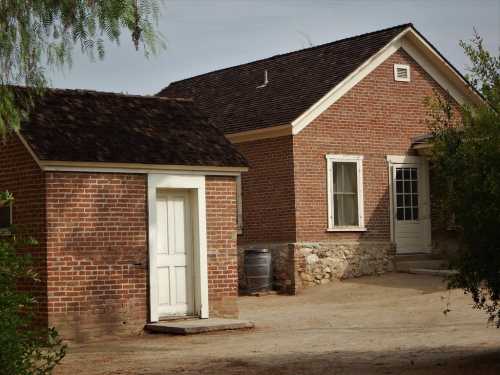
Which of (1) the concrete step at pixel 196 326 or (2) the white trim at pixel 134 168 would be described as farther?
(1) the concrete step at pixel 196 326

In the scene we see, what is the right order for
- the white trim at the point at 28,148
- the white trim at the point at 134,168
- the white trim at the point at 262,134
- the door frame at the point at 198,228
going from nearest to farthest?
the white trim at the point at 28,148, the white trim at the point at 134,168, the door frame at the point at 198,228, the white trim at the point at 262,134

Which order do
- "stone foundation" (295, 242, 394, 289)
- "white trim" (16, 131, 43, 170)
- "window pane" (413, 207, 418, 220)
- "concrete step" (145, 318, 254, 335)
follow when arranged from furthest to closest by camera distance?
"window pane" (413, 207, 418, 220), "stone foundation" (295, 242, 394, 289), "concrete step" (145, 318, 254, 335), "white trim" (16, 131, 43, 170)

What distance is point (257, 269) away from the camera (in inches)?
914

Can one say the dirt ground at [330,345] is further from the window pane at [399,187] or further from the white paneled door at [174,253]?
the window pane at [399,187]

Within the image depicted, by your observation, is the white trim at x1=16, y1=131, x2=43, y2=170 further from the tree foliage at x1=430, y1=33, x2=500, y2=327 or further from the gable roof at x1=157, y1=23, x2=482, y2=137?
the gable roof at x1=157, y1=23, x2=482, y2=137

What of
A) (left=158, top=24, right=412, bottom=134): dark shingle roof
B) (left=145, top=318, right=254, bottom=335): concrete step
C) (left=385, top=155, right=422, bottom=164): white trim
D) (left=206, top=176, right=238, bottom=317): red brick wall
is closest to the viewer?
(left=145, top=318, right=254, bottom=335): concrete step

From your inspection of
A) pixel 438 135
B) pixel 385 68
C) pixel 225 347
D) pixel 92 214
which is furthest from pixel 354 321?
pixel 385 68

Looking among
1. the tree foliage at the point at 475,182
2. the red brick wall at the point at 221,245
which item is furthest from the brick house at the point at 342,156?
the tree foliage at the point at 475,182

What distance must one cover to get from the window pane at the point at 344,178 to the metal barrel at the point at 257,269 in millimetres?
2652

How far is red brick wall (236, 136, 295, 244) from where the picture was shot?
2381cm

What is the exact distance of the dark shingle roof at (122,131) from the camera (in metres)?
15.7

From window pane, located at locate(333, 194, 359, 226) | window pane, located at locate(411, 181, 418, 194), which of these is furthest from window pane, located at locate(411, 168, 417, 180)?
window pane, located at locate(333, 194, 359, 226)

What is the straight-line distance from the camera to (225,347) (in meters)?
14.4

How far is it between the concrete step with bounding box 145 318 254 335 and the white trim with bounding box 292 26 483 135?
7.86 meters
